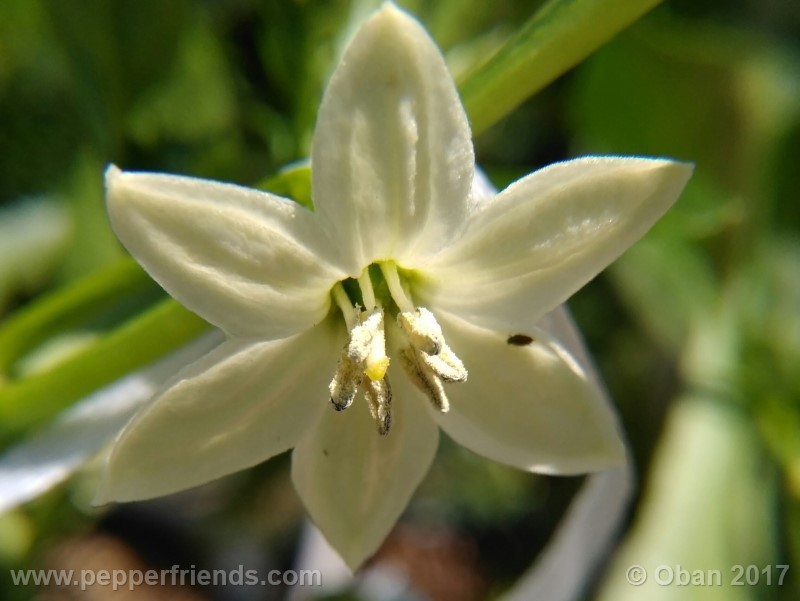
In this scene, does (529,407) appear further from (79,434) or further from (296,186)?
(79,434)

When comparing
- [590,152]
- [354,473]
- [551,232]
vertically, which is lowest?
[590,152]

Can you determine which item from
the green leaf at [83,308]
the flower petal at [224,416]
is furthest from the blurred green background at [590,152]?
the flower petal at [224,416]

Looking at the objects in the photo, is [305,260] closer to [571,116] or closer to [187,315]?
[187,315]

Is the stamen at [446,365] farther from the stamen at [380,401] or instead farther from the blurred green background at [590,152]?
the blurred green background at [590,152]

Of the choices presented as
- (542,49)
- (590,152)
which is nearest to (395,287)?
(542,49)

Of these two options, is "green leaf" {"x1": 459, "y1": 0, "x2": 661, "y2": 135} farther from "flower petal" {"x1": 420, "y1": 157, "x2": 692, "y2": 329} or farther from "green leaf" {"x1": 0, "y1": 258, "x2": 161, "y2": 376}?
"green leaf" {"x1": 0, "y1": 258, "x2": 161, "y2": 376}
